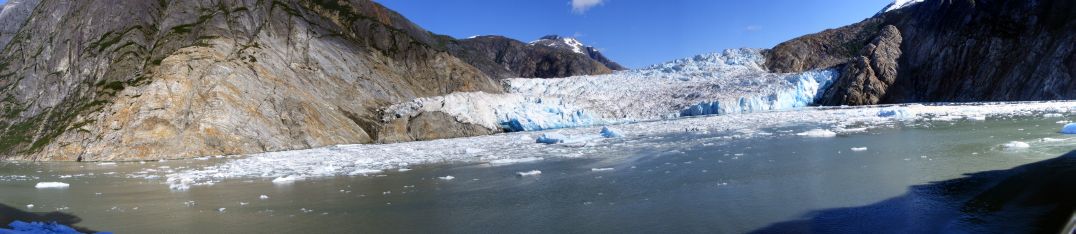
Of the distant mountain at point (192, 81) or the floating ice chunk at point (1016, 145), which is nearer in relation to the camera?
the floating ice chunk at point (1016, 145)

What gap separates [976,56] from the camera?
150 ft

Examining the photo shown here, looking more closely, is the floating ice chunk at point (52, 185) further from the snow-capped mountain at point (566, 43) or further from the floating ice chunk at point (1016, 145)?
the snow-capped mountain at point (566, 43)

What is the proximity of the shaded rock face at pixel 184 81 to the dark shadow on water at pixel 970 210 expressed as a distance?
25.7 metres

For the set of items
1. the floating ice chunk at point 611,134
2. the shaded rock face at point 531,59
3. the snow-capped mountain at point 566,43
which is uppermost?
the snow-capped mountain at point 566,43

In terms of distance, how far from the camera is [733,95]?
51688mm

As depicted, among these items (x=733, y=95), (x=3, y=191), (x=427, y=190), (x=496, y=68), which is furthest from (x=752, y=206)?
(x=496, y=68)

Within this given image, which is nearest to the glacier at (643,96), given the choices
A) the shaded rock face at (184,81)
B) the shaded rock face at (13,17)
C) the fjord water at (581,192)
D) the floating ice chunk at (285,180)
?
the shaded rock face at (184,81)

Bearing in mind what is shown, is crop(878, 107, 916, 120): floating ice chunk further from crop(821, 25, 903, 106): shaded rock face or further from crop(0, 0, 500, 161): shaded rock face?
crop(0, 0, 500, 161): shaded rock face

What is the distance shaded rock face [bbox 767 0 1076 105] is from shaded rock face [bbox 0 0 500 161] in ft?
119

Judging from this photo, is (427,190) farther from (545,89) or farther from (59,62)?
(545,89)

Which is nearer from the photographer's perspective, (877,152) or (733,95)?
(877,152)

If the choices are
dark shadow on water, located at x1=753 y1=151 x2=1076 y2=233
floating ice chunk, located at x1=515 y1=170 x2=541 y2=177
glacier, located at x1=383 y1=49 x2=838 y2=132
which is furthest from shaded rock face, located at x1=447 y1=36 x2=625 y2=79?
dark shadow on water, located at x1=753 y1=151 x2=1076 y2=233

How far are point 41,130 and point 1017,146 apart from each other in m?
36.9

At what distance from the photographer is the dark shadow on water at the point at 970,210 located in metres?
6.58
